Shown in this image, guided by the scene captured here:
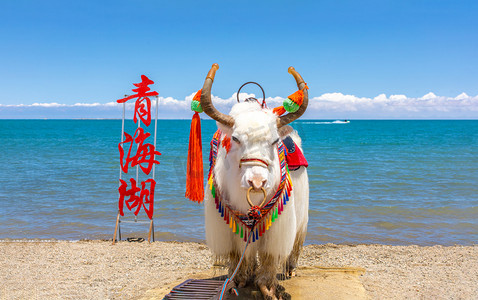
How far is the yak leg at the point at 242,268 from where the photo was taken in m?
3.35

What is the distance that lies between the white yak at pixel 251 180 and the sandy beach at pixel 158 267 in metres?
0.97

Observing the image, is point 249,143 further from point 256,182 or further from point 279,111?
point 279,111

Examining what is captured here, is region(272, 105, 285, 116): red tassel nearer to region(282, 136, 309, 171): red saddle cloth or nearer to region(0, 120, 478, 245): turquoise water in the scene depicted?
region(282, 136, 309, 171): red saddle cloth

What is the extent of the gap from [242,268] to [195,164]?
3.13 feet

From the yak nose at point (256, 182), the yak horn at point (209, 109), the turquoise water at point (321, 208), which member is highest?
the yak horn at point (209, 109)

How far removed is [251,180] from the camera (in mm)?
2602

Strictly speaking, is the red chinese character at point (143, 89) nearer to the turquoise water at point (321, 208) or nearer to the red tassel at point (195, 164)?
the turquoise water at point (321, 208)

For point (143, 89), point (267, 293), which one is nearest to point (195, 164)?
point (267, 293)

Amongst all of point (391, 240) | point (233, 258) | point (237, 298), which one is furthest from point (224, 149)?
point (391, 240)

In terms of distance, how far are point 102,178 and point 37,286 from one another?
8747 mm

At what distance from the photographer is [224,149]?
117 inches

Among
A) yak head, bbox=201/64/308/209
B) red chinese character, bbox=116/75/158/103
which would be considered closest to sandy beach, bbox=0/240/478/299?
yak head, bbox=201/64/308/209

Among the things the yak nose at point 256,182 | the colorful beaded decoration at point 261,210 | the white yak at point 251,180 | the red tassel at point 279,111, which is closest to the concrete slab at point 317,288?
the white yak at point 251,180

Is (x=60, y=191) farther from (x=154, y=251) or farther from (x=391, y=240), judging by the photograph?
(x=391, y=240)
